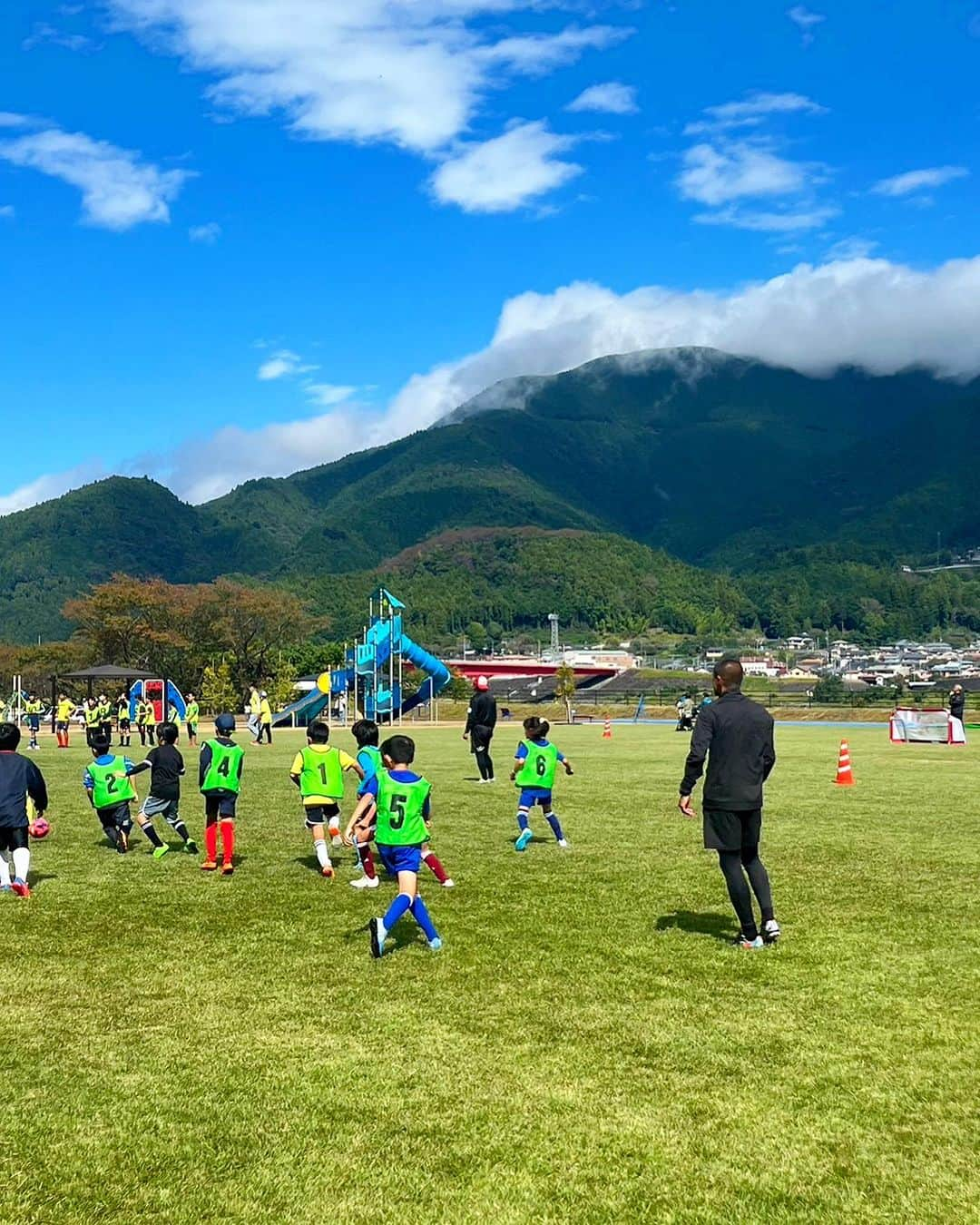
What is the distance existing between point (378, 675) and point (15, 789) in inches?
1957

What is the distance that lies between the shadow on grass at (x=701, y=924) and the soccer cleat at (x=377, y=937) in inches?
90.7

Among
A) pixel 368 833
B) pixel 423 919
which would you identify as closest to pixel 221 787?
pixel 368 833

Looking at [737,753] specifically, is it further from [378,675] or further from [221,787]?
[378,675]

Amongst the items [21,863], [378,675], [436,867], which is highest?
[378,675]

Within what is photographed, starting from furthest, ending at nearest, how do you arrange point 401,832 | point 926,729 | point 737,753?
1. point 926,729
2. point 401,832
3. point 737,753

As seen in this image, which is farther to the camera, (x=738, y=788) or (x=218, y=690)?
(x=218, y=690)

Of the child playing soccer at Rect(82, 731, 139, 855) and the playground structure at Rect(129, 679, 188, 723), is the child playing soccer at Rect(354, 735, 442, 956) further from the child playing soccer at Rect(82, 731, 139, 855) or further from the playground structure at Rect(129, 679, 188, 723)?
the playground structure at Rect(129, 679, 188, 723)

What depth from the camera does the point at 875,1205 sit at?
14.7 feet

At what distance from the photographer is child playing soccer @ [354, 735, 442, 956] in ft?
27.1

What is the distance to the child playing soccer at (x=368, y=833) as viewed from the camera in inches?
392

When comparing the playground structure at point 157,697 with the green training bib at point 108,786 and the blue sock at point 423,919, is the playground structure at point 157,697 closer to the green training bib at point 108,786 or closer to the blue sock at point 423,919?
the green training bib at point 108,786

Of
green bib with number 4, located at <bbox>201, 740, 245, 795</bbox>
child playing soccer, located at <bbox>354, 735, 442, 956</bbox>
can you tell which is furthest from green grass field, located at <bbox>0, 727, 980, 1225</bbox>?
green bib with number 4, located at <bbox>201, 740, 245, 795</bbox>

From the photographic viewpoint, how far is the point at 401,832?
8.52m

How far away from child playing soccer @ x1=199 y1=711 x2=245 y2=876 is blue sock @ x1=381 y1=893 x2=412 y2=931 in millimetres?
4311
